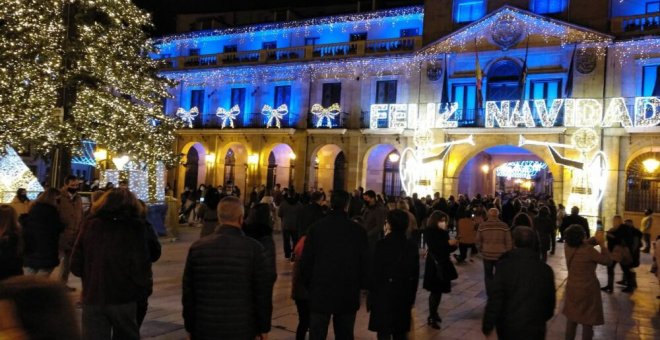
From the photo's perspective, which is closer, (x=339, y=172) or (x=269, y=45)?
(x=339, y=172)

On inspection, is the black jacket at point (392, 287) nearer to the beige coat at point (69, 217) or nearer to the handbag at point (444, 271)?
the handbag at point (444, 271)

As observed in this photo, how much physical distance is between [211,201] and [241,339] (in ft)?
19.5

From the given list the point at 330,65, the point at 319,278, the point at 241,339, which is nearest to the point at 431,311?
the point at 319,278

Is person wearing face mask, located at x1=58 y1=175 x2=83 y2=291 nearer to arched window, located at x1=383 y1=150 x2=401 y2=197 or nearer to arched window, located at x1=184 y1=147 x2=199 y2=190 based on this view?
arched window, located at x1=383 y1=150 x2=401 y2=197

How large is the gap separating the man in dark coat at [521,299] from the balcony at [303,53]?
76.2 feet

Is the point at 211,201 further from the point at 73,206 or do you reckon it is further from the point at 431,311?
the point at 431,311

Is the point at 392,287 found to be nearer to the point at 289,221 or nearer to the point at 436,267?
the point at 436,267

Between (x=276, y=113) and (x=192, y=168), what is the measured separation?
7.72m

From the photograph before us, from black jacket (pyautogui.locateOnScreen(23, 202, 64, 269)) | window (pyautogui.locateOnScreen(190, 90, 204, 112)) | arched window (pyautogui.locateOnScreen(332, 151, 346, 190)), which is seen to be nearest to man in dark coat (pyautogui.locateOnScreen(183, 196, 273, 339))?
black jacket (pyautogui.locateOnScreen(23, 202, 64, 269))

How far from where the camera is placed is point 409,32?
2831cm

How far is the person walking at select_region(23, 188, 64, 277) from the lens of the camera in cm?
702

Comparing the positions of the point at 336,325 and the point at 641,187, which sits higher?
the point at 641,187

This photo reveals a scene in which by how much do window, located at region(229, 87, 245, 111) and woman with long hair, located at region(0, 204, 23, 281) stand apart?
88.6 feet

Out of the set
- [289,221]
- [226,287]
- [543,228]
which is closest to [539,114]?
[543,228]
